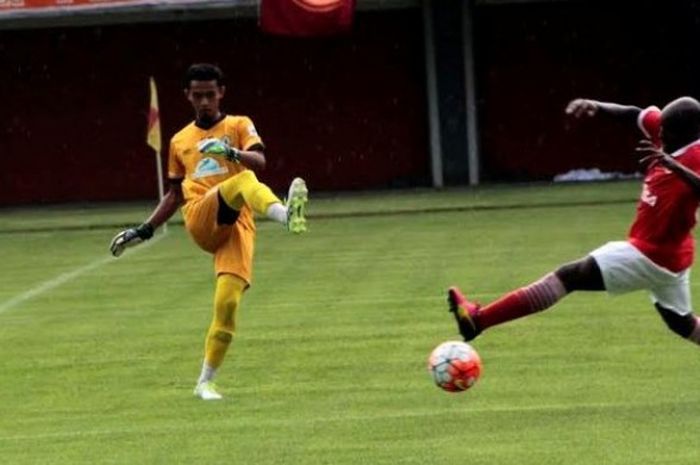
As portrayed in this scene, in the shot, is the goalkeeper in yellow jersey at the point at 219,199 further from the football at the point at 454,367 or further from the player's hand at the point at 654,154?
the player's hand at the point at 654,154

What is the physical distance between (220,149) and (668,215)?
280 centimetres

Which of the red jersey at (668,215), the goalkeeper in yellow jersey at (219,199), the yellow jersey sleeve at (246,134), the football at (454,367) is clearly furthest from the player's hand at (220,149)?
the red jersey at (668,215)

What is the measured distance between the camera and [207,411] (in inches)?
479

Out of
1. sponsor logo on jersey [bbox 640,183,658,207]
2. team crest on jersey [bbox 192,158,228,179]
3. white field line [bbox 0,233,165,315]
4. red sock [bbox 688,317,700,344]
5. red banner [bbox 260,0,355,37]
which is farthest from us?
red banner [bbox 260,0,355,37]

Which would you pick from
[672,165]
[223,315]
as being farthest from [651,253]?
[223,315]

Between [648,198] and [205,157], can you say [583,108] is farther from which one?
[205,157]

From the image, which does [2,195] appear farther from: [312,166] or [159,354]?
[159,354]

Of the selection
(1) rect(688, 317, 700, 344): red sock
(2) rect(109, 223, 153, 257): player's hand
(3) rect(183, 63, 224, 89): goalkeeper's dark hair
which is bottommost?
(1) rect(688, 317, 700, 344): red sock

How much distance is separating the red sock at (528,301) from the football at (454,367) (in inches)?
9.9

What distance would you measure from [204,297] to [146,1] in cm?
1715

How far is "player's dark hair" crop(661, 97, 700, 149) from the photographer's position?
11.2m

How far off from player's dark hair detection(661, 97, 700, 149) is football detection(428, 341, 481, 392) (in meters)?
1.74

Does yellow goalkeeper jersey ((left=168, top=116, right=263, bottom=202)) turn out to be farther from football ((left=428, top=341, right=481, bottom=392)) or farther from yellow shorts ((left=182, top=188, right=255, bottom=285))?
football ((left=428, top=341, right=481, bottom=392))

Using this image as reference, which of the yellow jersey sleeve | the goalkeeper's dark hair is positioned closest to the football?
the yellow jersey sleeve
